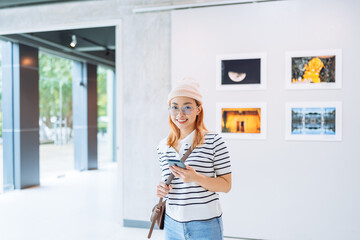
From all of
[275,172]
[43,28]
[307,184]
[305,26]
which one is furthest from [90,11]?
[307,184]

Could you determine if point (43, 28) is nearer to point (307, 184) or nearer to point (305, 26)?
point (305, 26)

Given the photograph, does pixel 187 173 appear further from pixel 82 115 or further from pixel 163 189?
pixel 82 115

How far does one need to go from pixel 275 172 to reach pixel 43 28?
393 centimetres

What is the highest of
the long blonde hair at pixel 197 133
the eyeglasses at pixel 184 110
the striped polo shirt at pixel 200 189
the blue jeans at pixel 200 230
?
the eyeglasses at pixel 184 110

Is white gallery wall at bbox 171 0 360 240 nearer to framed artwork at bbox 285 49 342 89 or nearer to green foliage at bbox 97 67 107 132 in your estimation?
framed artwork at bbox 285 49 342 89

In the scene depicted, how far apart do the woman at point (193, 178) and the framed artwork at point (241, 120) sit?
7.35ft

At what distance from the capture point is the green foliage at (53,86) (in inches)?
333

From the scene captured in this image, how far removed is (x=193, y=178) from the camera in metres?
1.62

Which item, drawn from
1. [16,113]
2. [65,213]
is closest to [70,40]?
[16,113]

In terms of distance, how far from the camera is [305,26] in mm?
3770

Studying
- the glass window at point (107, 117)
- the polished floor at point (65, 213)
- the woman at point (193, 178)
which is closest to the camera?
the woman at point (193, 178)

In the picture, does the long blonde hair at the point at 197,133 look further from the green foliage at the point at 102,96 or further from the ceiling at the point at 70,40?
the green foliage at the point at 102,96

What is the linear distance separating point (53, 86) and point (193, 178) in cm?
815

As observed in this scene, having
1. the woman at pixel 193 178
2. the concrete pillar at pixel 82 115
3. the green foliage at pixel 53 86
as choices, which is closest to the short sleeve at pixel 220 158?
the woman at pixel 193 178
